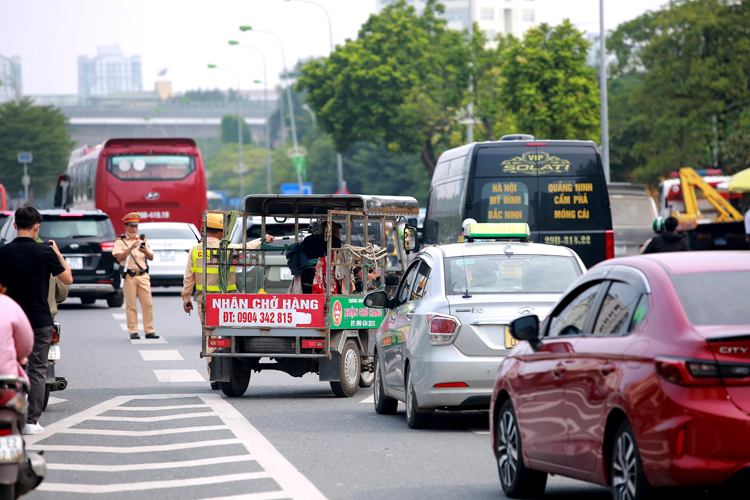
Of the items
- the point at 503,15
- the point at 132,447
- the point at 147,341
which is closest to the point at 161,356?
the point at 147,341

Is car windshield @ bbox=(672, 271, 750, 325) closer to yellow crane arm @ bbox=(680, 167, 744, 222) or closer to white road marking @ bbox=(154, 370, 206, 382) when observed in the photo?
white road marking @ bbox=(154, 370, 206, 382)

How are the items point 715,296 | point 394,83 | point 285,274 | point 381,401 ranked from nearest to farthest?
point 715,296, point 381,401, point 285,274, point 394,83

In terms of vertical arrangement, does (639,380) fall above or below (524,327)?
below

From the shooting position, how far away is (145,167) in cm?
3353

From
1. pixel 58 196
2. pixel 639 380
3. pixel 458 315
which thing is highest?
pixel 58 196

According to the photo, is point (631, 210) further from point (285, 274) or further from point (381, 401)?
point (381, 401)

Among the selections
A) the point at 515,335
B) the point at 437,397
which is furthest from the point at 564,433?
the point at 437,397

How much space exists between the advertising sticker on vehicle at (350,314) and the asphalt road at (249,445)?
0.75 metres

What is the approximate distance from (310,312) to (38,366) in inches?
119

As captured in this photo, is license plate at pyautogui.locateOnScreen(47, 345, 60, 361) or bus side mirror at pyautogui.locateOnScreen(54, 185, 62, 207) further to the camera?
bus side mirror at pyautogui.locateOnScreen(54, 185, 62, 207)

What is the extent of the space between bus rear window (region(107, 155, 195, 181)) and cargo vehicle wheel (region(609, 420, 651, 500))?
28962 millimetres

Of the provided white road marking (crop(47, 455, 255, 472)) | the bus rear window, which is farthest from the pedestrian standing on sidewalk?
the bus rear window

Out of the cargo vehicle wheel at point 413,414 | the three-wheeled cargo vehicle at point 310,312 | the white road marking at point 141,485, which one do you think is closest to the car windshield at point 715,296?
the white road marking at point 141,485

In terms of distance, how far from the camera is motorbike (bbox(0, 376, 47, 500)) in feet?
19.5
